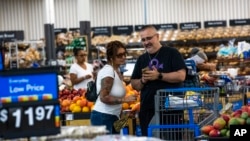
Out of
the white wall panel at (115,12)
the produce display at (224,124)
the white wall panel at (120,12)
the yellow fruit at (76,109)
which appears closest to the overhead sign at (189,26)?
the white wall panel at (120,12)

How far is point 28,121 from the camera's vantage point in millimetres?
3201

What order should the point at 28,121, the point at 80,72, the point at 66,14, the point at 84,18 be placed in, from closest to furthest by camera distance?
the point at 28,121, the point at 80,72, the point at 84,18, the point at 66,14

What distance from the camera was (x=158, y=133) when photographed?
5.77 metres

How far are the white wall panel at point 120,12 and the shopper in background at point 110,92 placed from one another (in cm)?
1607

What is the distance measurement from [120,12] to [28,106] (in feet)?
67.7

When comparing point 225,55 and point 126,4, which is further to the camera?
point 126,4

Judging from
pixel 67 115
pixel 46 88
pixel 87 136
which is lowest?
pixel 67 115

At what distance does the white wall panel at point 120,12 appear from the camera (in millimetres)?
23172

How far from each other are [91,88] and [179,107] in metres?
1.26

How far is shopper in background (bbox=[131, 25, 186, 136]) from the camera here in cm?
620

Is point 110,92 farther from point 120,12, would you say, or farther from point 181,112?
point 120,12

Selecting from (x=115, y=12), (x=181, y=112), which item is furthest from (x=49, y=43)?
A: (x=181, y=112)

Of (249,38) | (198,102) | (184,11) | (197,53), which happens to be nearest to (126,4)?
(184,11)

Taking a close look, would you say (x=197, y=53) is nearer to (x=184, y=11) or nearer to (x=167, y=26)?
(x=167, y=26)
